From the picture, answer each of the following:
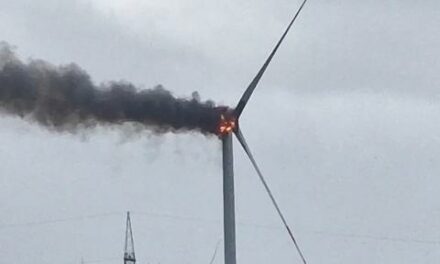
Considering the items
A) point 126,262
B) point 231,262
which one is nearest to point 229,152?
point 231,262

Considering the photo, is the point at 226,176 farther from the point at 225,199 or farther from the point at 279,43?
the point at 279,43

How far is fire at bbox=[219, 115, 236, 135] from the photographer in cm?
5731

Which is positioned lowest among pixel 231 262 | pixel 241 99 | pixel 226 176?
pixel 231 262

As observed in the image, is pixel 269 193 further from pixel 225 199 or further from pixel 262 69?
pixel 262 69

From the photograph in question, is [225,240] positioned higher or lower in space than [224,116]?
lower

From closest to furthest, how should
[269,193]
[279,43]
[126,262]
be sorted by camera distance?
[269,193], [279,43], [126,262]

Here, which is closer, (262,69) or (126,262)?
(262,69)

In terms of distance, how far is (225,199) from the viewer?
5681 centimetres

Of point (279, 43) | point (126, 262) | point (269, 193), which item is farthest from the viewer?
point (126, 262)

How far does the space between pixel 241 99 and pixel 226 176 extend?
4151 millimetres

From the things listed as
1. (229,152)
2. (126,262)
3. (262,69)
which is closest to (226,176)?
(229,152)

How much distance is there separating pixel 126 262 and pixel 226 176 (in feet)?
143

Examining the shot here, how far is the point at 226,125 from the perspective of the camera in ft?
189

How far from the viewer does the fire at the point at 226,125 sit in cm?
5731
